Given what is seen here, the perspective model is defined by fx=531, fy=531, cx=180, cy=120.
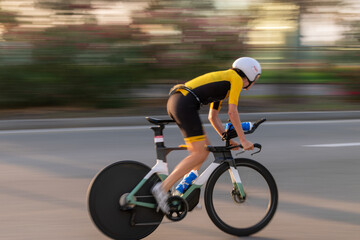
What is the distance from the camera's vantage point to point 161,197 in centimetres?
402

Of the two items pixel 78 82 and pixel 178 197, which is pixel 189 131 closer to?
pixel 178 197

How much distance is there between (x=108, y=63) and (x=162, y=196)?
8.07 metres

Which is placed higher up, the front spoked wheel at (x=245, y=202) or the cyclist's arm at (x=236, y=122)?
the cyclist's arm at (x=236, y=122)

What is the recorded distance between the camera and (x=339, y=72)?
13.4 meters

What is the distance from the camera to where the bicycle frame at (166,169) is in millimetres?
4047

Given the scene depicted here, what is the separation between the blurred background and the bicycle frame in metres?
7.13

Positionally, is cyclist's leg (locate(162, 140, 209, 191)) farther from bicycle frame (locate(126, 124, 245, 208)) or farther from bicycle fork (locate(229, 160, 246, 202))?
bicycle fork (locate(229, 160, 246, 202))

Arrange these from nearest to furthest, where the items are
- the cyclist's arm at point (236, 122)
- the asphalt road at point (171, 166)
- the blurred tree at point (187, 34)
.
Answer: the cyclist's arm at point (236, 122) → the asphalt road at point (171, 166) → the blurred tree at point (187, 34)

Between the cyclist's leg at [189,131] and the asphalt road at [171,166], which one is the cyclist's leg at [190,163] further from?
the asphalt road at [171,166]

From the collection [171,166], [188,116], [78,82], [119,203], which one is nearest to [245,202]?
[188,116]

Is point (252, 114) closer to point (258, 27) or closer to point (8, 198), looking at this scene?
point (258, 27)

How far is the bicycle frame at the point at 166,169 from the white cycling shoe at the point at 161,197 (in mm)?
75

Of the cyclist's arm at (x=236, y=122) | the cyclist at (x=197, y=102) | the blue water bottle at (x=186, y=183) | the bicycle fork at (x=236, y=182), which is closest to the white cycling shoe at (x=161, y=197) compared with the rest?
the cyclist at (x=197, y=102)

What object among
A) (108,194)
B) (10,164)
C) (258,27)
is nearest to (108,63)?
(258,27)
